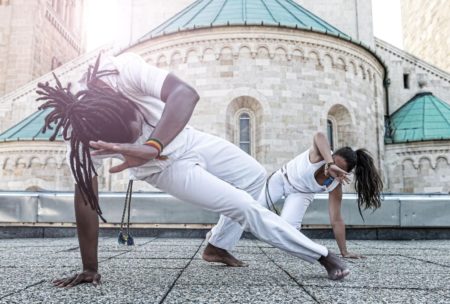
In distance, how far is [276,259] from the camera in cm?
466

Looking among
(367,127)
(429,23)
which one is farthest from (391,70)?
(429,23)

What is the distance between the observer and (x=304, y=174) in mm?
4355

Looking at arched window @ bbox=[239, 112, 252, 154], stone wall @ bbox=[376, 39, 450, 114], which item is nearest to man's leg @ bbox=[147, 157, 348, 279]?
arched window @ bbox=[239, 112, 252, 154]

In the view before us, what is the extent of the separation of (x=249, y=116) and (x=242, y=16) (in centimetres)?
351

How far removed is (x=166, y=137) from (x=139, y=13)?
2058 cm

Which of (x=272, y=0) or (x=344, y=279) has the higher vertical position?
(x=272, y=0)

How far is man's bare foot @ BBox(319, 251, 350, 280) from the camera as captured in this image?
296 cm

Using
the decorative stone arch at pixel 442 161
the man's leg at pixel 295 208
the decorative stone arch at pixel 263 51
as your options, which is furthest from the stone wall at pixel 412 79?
the man's leg at pixel 295 208

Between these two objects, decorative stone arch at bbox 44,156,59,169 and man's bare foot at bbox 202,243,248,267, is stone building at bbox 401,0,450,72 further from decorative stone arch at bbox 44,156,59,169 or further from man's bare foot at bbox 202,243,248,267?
man's bare foot at bbox 202,243,248,267

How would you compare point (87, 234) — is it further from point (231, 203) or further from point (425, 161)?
point (425, 161)

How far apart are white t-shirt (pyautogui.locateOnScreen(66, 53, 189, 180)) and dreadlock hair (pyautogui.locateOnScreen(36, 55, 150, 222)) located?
0.16ft

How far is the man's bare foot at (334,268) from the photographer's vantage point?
117 inches

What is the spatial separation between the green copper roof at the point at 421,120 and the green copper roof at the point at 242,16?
5.10 meters

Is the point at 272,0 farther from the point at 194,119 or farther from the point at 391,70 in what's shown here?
the point at 391,70
